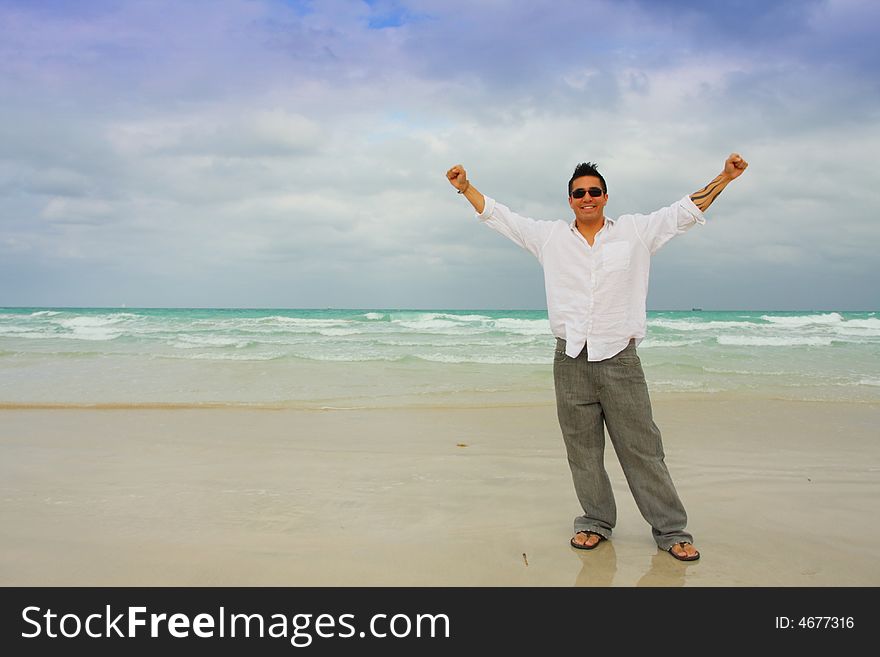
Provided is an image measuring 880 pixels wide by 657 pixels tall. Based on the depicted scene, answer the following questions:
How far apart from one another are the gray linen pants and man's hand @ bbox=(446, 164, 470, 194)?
1.05 metres

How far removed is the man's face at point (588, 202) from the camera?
350cm

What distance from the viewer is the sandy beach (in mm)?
3293

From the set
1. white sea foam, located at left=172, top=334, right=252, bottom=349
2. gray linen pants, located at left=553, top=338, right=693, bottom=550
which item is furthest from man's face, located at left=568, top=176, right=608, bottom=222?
white sea foam, located at left=172, top=334, right=252, bottom=349

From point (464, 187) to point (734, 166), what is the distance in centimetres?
144

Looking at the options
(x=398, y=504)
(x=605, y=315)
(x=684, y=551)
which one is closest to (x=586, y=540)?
(x=684, y=551)

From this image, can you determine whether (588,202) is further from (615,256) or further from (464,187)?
(464,187)

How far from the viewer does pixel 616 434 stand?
3.61 meters

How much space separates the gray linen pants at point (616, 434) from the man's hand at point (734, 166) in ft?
3.35

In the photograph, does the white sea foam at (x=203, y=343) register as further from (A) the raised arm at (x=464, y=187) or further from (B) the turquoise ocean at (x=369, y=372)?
(A) the raised arm at (x=464, y=187)

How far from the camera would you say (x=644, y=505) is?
11.9 ft
